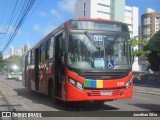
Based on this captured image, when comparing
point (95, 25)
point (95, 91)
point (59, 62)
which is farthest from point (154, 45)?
point (95, 91)

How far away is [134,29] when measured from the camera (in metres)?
134

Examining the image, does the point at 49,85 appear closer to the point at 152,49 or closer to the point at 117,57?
the point at 117,57

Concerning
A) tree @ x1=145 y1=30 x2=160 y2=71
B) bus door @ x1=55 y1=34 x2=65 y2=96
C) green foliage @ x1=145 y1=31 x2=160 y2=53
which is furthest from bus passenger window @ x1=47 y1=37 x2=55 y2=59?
green foliage @ x1=145 y1=31 x2=160 y2=53

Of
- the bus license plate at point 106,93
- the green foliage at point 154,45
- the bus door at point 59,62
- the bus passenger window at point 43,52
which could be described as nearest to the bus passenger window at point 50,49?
the bus door at point 59,62

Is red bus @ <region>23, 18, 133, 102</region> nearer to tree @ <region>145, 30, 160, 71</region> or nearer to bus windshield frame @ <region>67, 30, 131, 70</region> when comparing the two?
bus windshield frame @ <region>67, 30, 131, 70</region>

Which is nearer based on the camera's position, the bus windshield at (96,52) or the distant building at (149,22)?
the bus windshield at (96,52)

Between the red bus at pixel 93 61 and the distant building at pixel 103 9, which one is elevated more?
the distant building at pixel 103 9

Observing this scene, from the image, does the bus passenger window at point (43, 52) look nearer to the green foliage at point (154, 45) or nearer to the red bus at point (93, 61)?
the red bus at point (93, 61)

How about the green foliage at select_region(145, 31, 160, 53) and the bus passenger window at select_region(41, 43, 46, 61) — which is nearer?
the bus passenger window at select_region(41, 43, 46, 61)

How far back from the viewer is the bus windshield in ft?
41.9

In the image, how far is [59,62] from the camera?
46.4 ft

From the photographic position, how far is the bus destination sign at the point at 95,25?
43.4ft

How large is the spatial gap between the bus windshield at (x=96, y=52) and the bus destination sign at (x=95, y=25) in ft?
1.05

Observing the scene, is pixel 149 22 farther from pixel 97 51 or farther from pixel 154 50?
pixel 97 51
